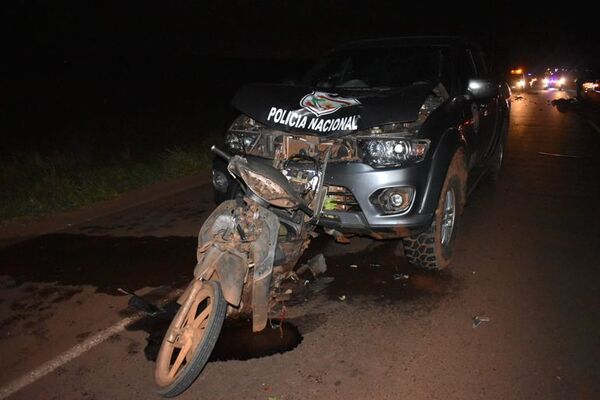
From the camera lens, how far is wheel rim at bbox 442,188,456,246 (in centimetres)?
470

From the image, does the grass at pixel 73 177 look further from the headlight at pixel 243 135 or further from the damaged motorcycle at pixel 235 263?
the damaged motorcycle at pixel 235 263

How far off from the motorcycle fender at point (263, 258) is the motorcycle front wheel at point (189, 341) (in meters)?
0.28

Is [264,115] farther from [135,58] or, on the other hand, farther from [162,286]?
[135,58]

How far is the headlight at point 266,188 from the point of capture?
3.20 m

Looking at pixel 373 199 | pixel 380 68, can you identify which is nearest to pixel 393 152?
pixel 373 199

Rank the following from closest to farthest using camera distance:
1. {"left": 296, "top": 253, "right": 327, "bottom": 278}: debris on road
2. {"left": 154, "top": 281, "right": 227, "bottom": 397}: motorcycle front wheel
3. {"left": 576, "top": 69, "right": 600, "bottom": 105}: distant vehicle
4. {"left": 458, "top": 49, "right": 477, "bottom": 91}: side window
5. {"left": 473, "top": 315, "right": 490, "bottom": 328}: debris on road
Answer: {"left": 154, "top": 281, "right": 227, "bottom": 397}: motorcycle front wheel → {"left": 473, "top": 315, "right": 490, "bottom": 328}: debris on road → {"left": 296, "top": 253, "right": 327, "bottom": 278}: debris on road → {"left": 458, "top": 49, "right": 477, "bottom": 91}: side window → {"left": 576, "top": 69, "right": 600, "bottom": 105}: distant vehicle

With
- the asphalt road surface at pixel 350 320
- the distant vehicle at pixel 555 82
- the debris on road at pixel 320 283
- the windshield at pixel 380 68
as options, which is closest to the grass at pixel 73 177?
the asphalt road surface at pixel 350 320

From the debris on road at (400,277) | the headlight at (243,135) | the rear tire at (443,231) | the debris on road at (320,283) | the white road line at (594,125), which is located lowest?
the white road line at (594,125)

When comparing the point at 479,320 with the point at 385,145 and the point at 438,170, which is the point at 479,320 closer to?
the point at 438,170

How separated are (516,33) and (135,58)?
4421 cm

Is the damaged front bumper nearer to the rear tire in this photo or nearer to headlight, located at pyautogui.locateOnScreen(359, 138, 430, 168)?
headlight, located at pyautogui.locateOnScreen(359, 138, 430, 168)

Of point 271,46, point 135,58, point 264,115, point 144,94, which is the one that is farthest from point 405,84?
point 271,46

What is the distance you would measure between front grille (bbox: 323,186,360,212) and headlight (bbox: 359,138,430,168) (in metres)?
0.29

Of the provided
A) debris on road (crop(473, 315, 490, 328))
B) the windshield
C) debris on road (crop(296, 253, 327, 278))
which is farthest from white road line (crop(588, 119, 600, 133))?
debris on road (crop(473, 315, 490, 328))
